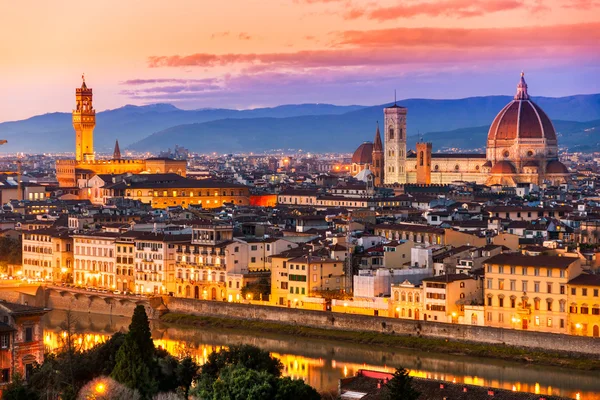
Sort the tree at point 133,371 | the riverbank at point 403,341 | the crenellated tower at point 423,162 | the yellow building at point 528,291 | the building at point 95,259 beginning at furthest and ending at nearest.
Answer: the crenellated tower at point 423,162, the building at point 95,259, the yellow building at point 528,291, the riverbank at point 403,341, the tree at point 133,371

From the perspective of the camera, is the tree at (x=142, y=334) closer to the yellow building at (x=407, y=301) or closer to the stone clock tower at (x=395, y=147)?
the yellow building at (x=407, y=301)

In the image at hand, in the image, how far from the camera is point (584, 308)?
110 ft

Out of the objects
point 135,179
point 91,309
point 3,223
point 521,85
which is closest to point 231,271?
point 91,309

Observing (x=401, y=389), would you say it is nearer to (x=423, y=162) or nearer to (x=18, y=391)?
(x=18, y=391)

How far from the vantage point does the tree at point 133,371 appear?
24469 millimetres

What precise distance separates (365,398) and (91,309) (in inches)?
831

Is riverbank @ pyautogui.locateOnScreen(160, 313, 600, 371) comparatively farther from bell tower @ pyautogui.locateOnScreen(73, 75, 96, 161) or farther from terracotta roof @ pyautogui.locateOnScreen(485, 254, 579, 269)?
bell tower @ pyautogui.locateOnScreen(73, 75, 96, 161)

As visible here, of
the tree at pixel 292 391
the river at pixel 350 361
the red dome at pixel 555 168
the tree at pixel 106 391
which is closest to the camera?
the tree at pixel 106 391

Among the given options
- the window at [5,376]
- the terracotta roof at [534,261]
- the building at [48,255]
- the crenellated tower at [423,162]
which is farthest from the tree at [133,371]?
the crenellated tower at [423,162]

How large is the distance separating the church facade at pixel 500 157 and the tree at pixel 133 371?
6779 centimetres

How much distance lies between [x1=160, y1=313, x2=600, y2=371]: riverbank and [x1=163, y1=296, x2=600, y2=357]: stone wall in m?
0.15

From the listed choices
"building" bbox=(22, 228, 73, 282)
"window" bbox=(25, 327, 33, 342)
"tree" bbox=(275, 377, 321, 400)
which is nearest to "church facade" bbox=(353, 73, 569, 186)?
"building" bbox=(22, 228, 73, 282)

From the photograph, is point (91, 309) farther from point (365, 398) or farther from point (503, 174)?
point (503, 174)

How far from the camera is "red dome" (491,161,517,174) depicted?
307 ft
